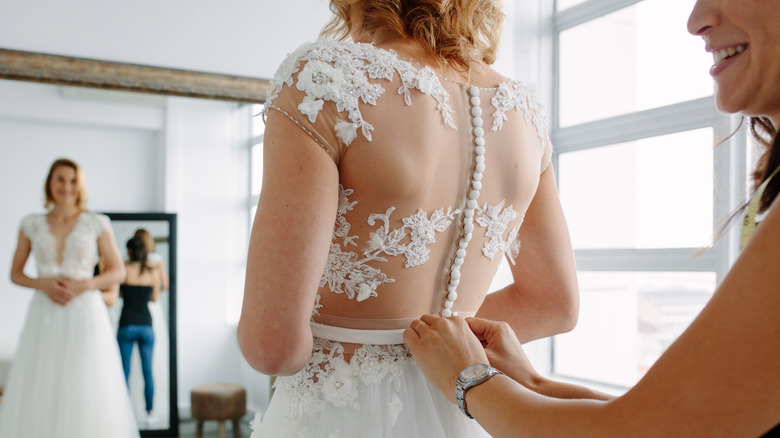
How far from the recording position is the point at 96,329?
206 cm

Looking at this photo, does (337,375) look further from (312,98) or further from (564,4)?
(564,4)

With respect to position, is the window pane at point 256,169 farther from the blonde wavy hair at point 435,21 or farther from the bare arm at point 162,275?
the blonde wavy hair at point 435,21

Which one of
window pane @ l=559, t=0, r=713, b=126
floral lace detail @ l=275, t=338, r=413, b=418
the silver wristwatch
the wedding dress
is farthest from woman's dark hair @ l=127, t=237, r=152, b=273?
window pane @ l=559, t=0, r=713, b=126

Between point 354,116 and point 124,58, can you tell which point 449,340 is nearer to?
point 354,116

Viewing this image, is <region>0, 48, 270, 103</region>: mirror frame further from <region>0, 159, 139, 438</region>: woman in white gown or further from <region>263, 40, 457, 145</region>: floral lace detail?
<region>263, 40, 457, 145</region>: floral lace detail

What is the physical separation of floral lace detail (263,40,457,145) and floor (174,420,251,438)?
5.37 ft

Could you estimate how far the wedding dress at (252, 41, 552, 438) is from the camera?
86cm

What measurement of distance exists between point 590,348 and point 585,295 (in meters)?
0.25

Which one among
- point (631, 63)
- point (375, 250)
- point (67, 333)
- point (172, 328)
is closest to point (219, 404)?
point (172, 328)

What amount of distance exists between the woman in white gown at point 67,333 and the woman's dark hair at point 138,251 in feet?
0.15

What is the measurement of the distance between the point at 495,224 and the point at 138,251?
5.01 feet

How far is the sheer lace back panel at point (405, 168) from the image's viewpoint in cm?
86

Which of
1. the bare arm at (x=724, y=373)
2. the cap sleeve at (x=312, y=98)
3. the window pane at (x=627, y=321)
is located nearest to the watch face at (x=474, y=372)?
the bare arm at (x=724, y=373)

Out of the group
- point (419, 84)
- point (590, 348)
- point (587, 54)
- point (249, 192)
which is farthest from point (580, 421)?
point (587, 54)
